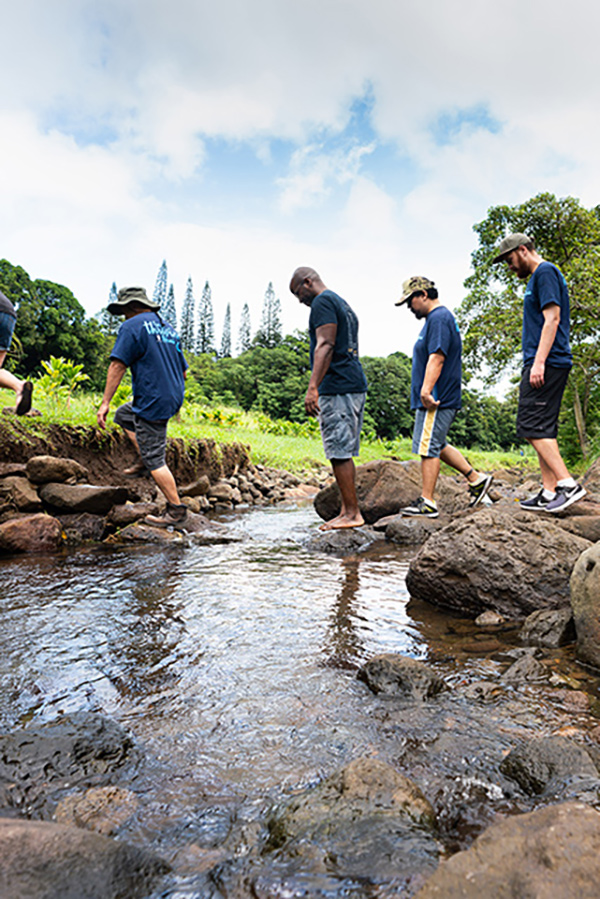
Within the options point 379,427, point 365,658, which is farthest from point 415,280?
point 379,427

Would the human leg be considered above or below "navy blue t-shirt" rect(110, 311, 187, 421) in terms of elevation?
below

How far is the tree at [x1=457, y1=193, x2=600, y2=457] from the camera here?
1708cm

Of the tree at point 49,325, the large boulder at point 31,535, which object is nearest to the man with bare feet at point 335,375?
the large boulder at point 31,535

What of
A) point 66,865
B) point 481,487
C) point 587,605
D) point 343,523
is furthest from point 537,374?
point 66,865

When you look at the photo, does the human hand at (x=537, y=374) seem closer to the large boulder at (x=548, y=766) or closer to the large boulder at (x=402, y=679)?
the large boulder at (x=402, y=679)

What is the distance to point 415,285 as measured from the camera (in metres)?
5.70

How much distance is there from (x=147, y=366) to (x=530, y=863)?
511 cm

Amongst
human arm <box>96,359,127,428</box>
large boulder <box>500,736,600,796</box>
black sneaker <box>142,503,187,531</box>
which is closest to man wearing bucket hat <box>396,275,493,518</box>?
black sneaker <box>142,503,187,531</box>

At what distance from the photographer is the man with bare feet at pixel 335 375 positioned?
5.43 meters

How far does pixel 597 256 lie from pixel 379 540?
1393cm

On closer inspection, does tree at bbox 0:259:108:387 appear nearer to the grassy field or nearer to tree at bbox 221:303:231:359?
the grassy field

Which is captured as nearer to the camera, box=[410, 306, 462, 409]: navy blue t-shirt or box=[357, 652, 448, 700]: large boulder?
box=[357, 652, 448, 700]: large boulder

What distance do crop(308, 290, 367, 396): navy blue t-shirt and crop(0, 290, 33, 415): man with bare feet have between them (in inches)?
109

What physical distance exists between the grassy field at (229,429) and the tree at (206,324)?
48698 millimetres
